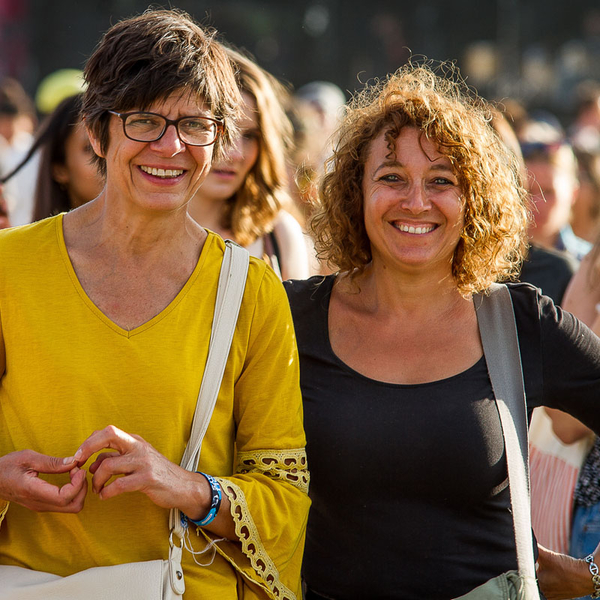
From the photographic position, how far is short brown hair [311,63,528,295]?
8.72 feet

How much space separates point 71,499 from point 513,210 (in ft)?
5.31

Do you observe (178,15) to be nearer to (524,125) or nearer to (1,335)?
(1,335)

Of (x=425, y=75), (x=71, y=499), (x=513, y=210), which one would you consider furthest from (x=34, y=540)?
(x=425, y=75)

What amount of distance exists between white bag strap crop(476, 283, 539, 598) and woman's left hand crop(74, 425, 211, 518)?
913 millimetres

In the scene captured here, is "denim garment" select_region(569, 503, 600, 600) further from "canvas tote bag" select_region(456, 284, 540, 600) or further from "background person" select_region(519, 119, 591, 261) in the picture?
"background person" select_region(519, 119, 591, 261)

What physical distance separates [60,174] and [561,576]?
2.60 meters

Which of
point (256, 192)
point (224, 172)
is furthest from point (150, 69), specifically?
point (256, 192)

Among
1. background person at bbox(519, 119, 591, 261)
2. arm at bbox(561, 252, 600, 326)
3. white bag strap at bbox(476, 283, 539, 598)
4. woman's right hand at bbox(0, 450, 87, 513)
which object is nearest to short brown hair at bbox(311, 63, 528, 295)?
white bag strap at bbox(476, 283, 539, 598)

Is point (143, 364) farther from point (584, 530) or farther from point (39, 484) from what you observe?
point (584, 530)

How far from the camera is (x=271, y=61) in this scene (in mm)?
15266

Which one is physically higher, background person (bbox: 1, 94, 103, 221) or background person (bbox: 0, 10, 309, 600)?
background person (bbox: 1, 94, 103, 221)

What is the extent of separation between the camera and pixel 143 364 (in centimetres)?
205

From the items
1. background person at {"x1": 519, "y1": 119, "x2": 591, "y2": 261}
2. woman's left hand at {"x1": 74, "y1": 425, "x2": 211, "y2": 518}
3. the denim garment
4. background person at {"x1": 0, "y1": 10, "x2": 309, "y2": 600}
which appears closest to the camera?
woman's left hand at {"x1": 74, "y1": 425, "x2": 211, "y2": 518}

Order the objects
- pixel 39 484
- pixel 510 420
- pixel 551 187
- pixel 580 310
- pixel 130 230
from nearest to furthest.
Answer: pixel 39 484 → pixel 130 230 → pixel 510 420 → pixel 580 310 → pixel 551 187
